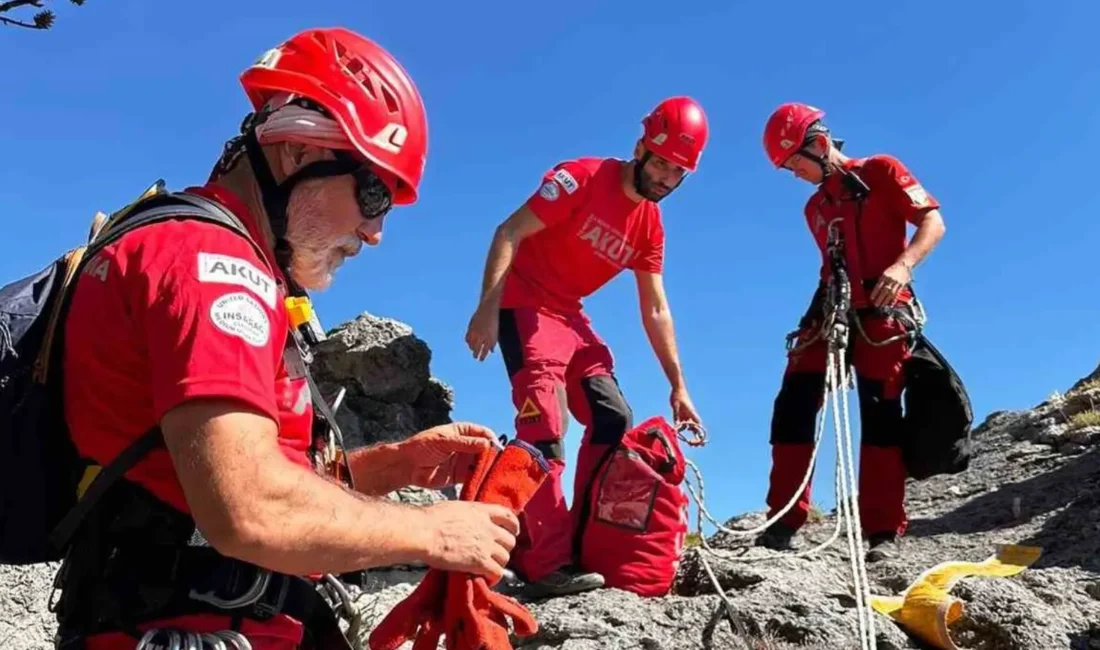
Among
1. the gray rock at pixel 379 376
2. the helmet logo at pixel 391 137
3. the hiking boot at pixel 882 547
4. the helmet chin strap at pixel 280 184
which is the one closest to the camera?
the helmet chin strap at pixel 280 184

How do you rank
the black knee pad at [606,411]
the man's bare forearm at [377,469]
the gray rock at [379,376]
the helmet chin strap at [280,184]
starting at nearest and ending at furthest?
the helmet chin strap at [280,184] < the man's bare forearm at [377,469] < the black knee pad at [606,411] < the gray rock at [379,376]

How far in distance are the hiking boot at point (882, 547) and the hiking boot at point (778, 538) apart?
1.70 ft

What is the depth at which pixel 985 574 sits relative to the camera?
20.7 ft

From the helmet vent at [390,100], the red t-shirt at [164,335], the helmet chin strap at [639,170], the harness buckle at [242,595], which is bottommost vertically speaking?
the harness buckle at [242,595]

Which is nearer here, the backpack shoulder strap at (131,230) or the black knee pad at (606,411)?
the backpack shoulder strap at (131,230)

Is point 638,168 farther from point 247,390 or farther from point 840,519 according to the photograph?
point 247,390

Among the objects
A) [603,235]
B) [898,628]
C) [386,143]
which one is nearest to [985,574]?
[898,628]

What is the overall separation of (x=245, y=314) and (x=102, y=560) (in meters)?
0.66

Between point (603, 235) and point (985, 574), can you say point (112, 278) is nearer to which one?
point (603, 235)

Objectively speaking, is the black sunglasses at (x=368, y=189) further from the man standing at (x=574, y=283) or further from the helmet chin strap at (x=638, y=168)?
the helmet chin strap at (x=638, y=168)

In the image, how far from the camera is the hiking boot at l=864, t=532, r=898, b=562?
24.0 ft

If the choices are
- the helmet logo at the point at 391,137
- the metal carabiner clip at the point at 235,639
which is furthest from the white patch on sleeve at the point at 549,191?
the metal carabiner clip at the point at 235,639

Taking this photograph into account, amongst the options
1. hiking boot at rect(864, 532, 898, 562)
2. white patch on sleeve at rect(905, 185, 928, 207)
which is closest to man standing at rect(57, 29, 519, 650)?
hiking boot at rect(864, 532, 898, 562)

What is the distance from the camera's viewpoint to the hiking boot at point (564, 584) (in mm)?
5625
